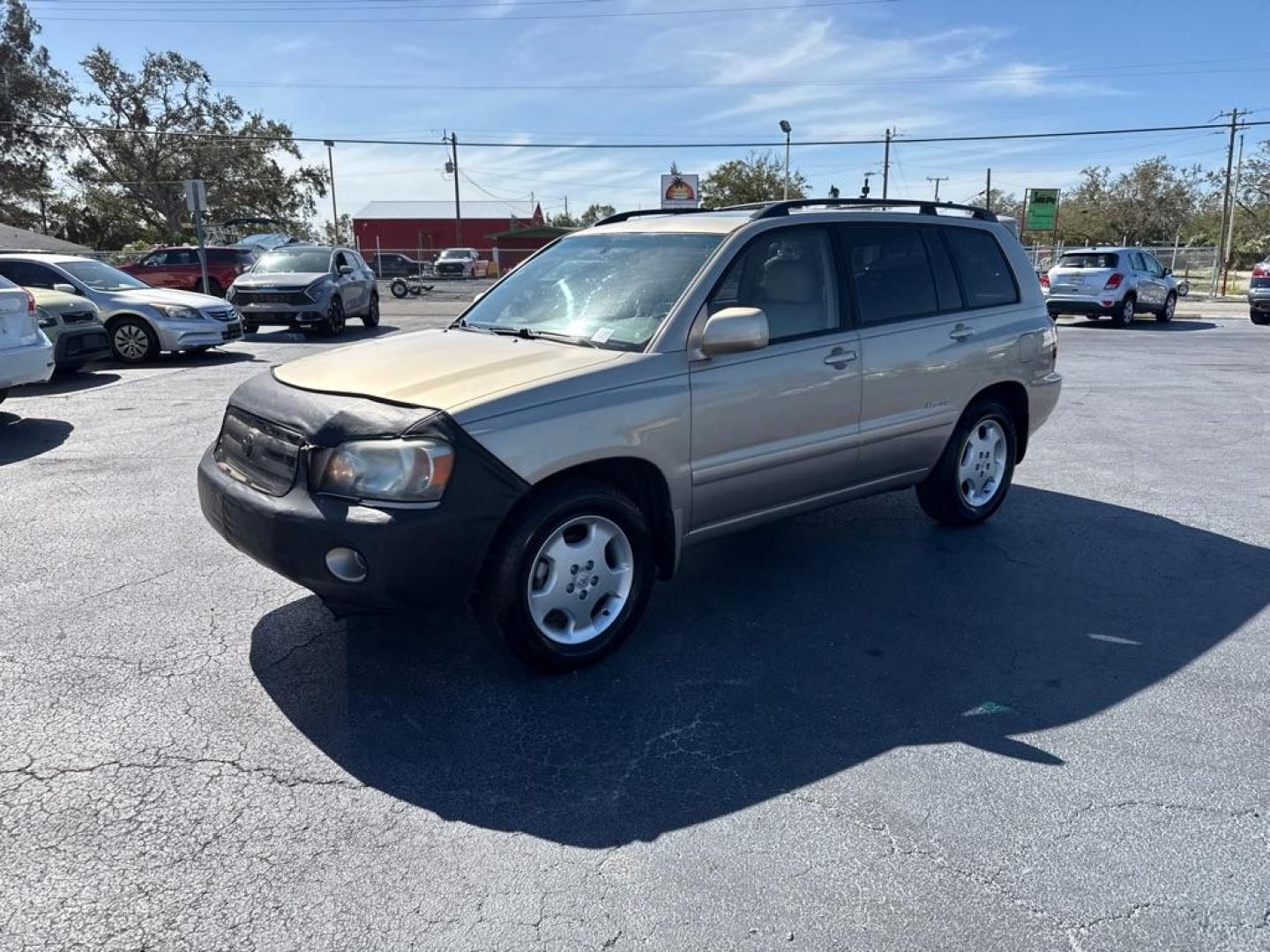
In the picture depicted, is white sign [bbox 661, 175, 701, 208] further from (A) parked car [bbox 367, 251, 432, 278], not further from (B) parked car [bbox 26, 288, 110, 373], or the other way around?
(B) parked car [bbox 26, 288, 110, 373]

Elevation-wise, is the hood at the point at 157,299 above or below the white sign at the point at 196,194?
below

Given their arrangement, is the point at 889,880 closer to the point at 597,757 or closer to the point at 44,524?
the point at 597,757

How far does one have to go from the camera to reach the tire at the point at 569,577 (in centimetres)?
355

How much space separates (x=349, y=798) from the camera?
3.00m

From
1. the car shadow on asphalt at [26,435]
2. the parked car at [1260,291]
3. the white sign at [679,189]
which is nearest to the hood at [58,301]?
the car shadow on asphalt at [26,435]

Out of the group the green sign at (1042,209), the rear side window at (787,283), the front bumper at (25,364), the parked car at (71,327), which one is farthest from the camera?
the green sign at (1042,209)

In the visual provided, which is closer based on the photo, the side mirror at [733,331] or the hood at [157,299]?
the side mirror at [733,331]

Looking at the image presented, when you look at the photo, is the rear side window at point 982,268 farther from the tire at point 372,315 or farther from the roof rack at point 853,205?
the tire at point 372,315

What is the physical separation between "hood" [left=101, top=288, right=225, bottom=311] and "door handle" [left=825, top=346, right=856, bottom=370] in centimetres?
1166

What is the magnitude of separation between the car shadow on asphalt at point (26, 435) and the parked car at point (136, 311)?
429 cm

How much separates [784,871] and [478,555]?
1.51 m

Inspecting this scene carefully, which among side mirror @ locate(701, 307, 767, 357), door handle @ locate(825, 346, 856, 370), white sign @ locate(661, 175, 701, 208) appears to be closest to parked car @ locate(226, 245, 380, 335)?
door handle @ locate(825, 346, 856, 370)

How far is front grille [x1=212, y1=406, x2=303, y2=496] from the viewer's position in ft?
11.7

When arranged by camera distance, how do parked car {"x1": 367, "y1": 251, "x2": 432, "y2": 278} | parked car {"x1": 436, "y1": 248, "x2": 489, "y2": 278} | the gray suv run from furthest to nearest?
parked car {"x1": 436, "y1": 248, "x2": 489, "y2": 278} → parked car {"x1": 367, "y1": 251, "x2": 432, "y2": 278} → the gray suv
